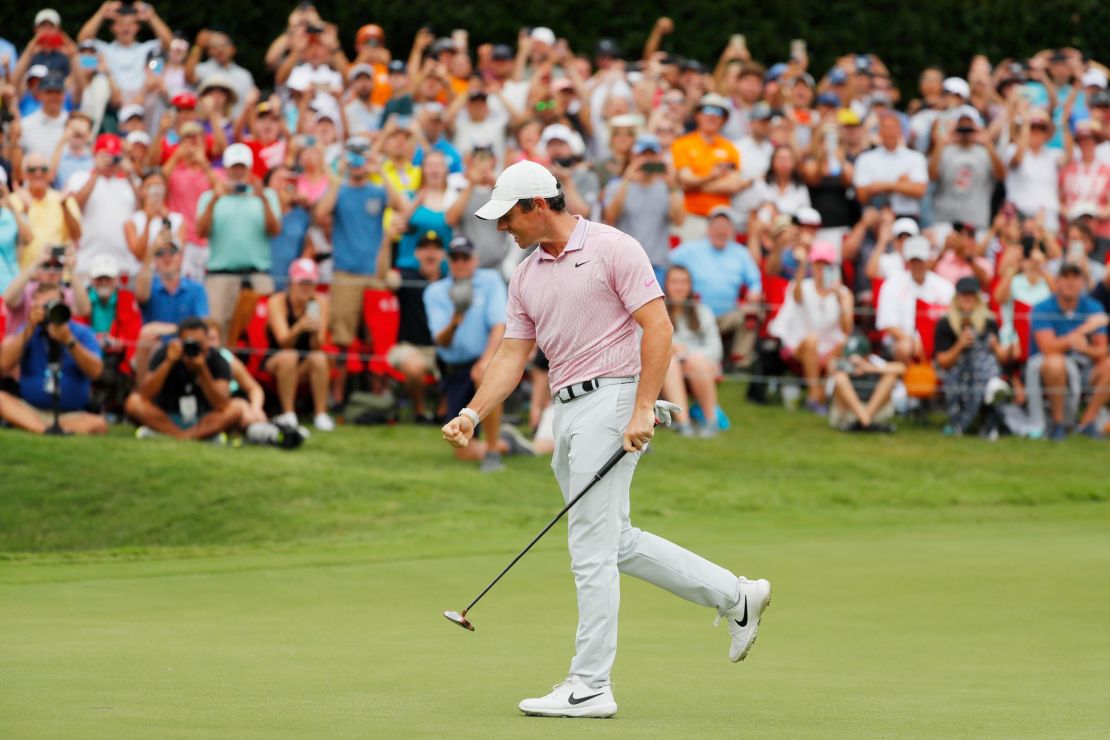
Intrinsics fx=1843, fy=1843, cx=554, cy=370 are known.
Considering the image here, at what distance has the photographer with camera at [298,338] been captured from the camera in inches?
602

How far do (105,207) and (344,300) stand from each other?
2.21 meters

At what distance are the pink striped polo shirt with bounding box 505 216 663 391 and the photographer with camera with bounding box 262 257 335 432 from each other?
29.0 ft

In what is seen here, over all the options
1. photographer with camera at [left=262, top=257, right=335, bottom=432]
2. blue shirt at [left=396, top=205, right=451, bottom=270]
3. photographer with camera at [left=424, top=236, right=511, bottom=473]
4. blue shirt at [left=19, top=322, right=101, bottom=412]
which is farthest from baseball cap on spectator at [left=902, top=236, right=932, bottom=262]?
blue shirt at [left=19, top=322, right=101, bottom=412]

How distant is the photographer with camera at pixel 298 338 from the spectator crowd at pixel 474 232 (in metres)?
0.03

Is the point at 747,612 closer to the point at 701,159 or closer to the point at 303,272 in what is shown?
the point at 303,272

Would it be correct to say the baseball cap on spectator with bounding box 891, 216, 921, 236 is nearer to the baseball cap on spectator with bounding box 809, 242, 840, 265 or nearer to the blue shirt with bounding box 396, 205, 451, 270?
the baseball cap on spectator with bounding box 809, 242, 840, 265

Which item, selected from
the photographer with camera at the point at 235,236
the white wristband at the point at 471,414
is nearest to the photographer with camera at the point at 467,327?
the photographer with camera at the point at 235,236

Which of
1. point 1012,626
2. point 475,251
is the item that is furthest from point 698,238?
point 1012,626

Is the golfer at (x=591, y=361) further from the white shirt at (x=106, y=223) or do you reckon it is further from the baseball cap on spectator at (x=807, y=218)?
the baseball cap on spectator at (x=807, y=218)

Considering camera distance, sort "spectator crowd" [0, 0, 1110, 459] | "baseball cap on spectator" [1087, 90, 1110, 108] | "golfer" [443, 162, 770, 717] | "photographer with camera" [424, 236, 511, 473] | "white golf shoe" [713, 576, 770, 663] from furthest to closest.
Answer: "baseball cap on spectator" [1087, 90, 1110, 108], "spectator crowd" [0, 0, 1110, 459], "photographer with camera" [424, 236, 511, 473], "white golf shoe" [713, 576, 770, 663], "golfer" [443, 162, 770, 717]

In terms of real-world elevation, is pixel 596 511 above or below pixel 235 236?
above

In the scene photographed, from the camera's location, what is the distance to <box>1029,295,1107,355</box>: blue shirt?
16.6m

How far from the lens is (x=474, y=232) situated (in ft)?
53.5

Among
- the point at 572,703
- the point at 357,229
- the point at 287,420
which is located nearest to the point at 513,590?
the point at 572,703
